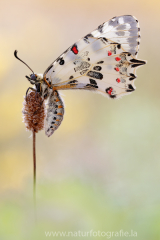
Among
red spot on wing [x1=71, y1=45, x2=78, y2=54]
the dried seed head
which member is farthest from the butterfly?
the dried seed head

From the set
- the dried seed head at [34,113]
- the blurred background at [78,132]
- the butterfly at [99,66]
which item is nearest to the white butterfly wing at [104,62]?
the butterfly at [99,66]

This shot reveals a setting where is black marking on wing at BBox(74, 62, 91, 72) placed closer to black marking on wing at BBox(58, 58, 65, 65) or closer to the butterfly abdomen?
black marking on wing at BBox(58, 58, 65, 65)

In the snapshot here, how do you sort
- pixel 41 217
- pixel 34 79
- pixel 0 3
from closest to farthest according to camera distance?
1. pixel 41 217
2. pixel 34 79
3. pixel 0 3

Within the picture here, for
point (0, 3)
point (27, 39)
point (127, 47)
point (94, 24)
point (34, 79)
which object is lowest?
point (34, 79)

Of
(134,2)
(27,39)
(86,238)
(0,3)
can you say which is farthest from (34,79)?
(134,2)

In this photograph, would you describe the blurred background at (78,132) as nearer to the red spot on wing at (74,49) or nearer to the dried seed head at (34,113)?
the dried seed head at (34,113)

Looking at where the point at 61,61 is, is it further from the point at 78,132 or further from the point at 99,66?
the point at 78,132

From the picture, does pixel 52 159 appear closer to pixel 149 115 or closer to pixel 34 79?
pixel 149 115

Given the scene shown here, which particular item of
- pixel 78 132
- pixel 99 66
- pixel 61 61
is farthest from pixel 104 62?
pixel 78 132
